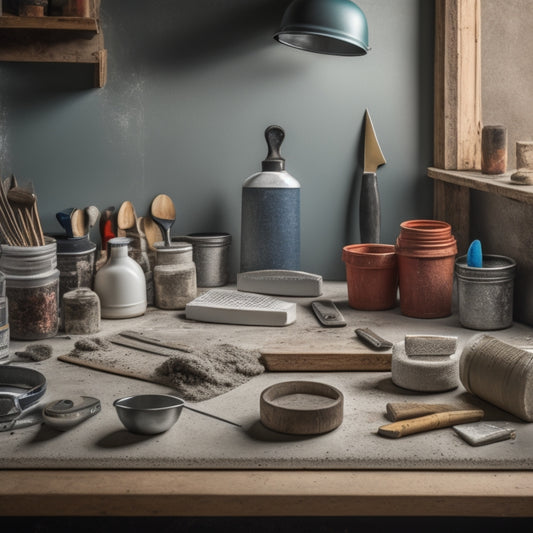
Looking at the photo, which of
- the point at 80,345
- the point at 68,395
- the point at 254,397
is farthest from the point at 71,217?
the point at 254,397

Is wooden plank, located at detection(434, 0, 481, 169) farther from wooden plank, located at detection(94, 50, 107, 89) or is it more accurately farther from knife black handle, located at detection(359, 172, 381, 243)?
wooden plank, located at detection(94, 50, 107, 89)

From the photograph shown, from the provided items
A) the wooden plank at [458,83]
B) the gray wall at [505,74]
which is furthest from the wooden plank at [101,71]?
the gray wall at [505,74]

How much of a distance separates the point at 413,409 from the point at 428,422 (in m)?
0.06

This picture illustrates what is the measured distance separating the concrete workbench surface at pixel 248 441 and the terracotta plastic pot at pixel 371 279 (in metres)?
0.52

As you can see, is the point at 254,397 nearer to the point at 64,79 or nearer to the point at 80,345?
the point at 80,345

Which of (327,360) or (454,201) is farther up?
(454,201)

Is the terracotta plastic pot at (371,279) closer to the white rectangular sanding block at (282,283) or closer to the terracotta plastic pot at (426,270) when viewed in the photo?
the terracotta plastic pot at (426,270)

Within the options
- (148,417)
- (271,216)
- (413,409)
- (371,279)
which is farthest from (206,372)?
(271,216)

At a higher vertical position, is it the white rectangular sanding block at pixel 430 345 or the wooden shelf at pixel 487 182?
the wooden shelf at pixel 487 182

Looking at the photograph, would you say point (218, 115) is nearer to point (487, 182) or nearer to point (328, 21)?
point (328, 21)

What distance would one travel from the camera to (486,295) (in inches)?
73.4

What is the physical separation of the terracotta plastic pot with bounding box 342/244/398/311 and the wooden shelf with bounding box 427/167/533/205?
302mm

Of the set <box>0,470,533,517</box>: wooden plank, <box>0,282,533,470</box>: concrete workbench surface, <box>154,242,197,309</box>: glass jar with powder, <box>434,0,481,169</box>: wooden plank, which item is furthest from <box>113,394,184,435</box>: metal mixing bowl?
<box>434,0,481,169</box>: wooden plank

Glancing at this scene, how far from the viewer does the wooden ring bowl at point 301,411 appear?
4.06 ft
